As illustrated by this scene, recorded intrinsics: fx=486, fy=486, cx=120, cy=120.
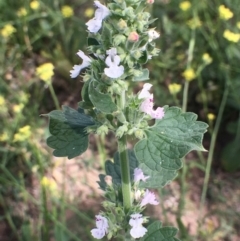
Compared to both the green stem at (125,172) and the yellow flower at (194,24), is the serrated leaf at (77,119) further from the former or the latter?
the yellow flower at (194,24)

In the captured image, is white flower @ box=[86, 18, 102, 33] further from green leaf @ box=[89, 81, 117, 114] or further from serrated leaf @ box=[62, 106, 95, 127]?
serrated leaf @ box=[62, 106, 95, 127]

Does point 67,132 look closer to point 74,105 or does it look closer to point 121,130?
point 121,130

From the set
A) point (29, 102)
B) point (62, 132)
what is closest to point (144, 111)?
point (62, 132)

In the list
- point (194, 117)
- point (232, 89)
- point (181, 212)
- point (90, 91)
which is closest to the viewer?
point (90, 91)

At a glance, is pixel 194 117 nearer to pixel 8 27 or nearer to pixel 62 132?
pixel 62 132

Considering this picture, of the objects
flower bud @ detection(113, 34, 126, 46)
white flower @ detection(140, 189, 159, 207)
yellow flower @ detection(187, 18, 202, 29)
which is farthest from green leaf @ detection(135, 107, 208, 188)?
yellow flower @ detection(187, 18, 202, 29)

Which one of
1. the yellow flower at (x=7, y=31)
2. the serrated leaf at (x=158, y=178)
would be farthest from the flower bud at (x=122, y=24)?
the yellow flower at (x=7, y=31)
